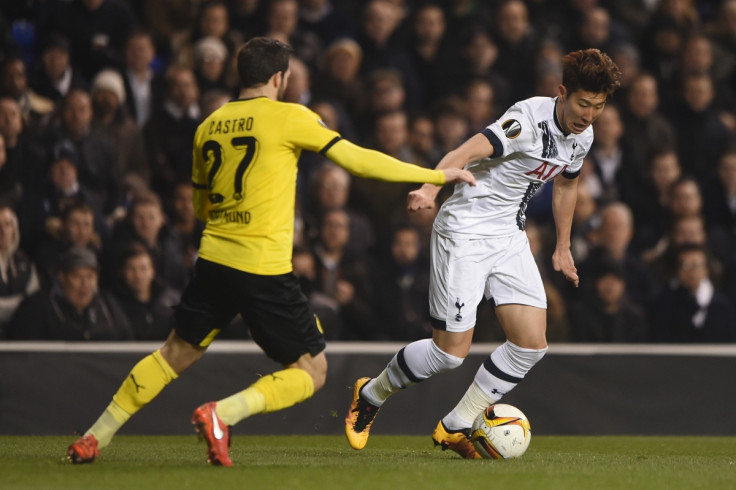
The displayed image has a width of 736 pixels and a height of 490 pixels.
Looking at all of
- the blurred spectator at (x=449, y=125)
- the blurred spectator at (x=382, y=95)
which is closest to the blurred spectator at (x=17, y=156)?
the blurred spectator at (x=382, y=95)

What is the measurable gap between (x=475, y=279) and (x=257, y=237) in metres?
1.59

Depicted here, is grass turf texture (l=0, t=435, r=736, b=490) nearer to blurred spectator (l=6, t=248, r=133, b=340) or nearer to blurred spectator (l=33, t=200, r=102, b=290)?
blurred spectator (l=6, t=248, r=133, b=340)

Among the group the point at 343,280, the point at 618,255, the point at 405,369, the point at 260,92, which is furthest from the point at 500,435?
the point at 618,255

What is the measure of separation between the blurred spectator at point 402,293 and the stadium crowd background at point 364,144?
2 centimetres

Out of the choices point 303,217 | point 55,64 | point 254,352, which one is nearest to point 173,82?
point 55,64

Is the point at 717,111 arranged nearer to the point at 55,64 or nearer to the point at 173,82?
the point at 173,82

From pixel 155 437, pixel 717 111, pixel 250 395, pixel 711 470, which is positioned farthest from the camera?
pixel 717 111

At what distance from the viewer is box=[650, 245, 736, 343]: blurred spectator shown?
32.2 feet

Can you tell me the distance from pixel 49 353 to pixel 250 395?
11.1 feet

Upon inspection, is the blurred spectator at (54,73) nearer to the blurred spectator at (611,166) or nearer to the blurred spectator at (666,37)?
the blurred spectator at (611,166)

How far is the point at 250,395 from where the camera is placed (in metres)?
5.05

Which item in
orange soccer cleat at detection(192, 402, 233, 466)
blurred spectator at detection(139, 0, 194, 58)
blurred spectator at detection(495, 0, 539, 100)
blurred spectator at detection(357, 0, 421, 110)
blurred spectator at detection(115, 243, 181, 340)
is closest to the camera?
orange soccer cleat at detection(192, 402, 233, 466)

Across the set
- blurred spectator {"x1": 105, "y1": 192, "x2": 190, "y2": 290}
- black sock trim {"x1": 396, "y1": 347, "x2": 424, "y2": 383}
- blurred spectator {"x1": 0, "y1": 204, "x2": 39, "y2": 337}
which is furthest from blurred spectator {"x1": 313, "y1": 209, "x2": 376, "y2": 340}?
black sock trim {"x1": 396, "y1": 347, "x2": 424, "y2": 383}

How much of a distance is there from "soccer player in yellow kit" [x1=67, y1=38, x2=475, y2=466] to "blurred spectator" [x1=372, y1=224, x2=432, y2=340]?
13.8 ft
